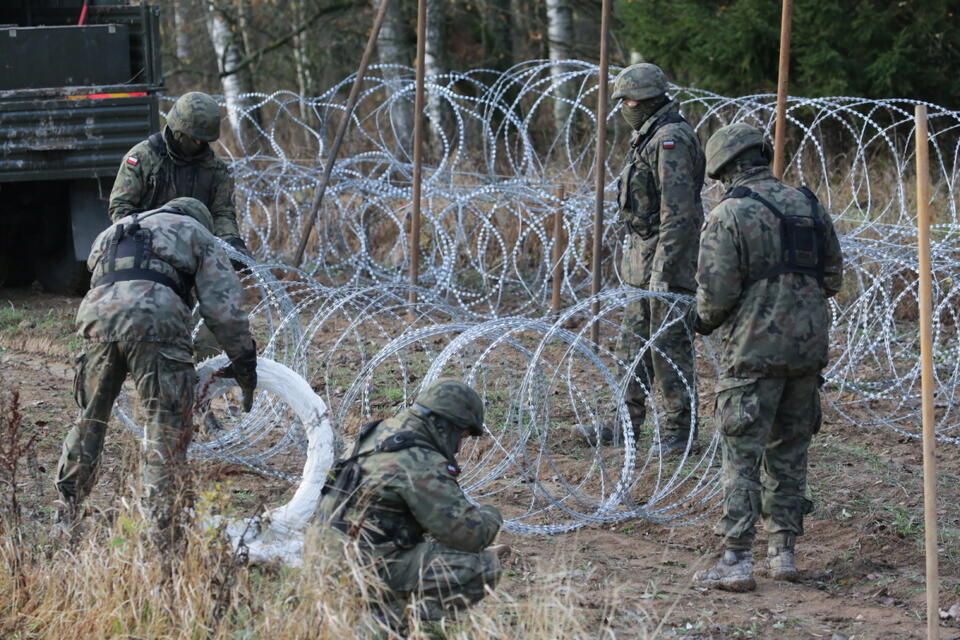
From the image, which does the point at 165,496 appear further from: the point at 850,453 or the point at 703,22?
the point at 703,22

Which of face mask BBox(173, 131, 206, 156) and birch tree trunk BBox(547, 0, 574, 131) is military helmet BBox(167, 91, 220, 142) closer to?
face mask BBox(173, 131, 206, 156)

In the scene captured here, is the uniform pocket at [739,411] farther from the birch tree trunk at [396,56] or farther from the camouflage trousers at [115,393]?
the birch tree trunk at [396,56]

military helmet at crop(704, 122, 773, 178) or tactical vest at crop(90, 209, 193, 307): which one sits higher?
military helmet at crop(704, 122, 773, 178)

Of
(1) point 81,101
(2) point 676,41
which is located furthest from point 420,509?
(2) point 676,41

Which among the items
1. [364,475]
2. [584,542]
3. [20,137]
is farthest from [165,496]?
[20,137]

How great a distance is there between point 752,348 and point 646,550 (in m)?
1.11

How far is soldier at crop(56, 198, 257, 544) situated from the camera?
4738 mm

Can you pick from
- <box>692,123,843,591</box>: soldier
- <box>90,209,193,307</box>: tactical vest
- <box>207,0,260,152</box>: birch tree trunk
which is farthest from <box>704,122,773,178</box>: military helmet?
<box>207,0,260,152</box>: birch tree trunk

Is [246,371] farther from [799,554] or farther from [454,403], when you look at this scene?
[799,554]

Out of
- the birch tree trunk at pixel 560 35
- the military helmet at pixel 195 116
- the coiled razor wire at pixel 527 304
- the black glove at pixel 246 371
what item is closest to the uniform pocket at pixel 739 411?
the coiled razor wire at pixel 527 304

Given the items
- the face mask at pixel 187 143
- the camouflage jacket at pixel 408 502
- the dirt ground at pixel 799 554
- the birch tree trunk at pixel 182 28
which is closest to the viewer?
the camouflage jacket at pixel 408 502

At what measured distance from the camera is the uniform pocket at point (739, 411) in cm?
503

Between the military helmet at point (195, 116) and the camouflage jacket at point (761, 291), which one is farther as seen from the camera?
the military helmet at point (195, 116)

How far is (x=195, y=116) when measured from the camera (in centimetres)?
622
